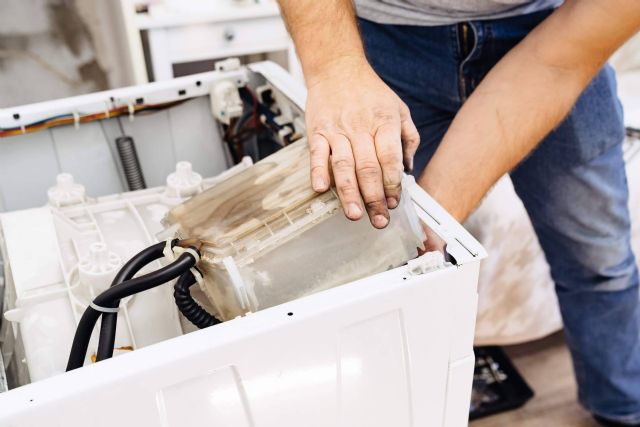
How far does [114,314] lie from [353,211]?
217 millimetres

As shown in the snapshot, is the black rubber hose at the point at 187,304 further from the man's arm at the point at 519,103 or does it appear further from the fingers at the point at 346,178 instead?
the man's arm at the point at 519,103

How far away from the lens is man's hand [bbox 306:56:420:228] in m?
0.55

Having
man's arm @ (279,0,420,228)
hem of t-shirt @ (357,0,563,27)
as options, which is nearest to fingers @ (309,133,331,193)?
man's arm @ (279,0,420,228)

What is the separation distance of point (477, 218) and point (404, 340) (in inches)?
26.6

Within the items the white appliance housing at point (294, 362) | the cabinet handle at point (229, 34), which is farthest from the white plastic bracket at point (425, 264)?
the cabinet handle at point (229, 34)

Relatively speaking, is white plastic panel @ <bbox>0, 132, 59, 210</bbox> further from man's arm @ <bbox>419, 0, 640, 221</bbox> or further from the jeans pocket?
the jeans pocket

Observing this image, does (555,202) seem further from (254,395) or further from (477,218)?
(254,395)

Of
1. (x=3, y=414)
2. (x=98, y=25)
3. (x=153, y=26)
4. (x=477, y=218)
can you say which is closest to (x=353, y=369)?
(x=3, y=414)

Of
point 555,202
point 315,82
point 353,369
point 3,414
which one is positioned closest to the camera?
point 3,414

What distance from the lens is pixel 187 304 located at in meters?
0.54

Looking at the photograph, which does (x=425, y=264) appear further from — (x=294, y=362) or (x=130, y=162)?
(x=130, y=162)

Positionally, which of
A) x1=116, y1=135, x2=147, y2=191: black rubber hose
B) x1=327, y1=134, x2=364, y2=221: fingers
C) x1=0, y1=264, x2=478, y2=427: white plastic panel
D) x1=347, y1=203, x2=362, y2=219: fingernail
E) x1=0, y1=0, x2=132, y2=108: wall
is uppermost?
x1=0, y1=0, x2=132, y2=108: wall

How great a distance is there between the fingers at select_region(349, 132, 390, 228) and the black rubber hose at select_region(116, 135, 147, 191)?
459 mm

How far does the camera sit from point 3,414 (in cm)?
41
